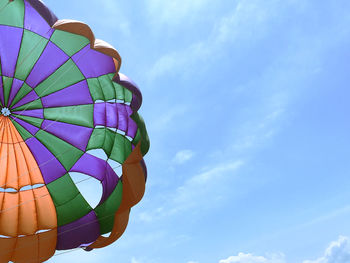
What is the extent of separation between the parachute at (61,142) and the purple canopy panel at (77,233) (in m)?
0.02

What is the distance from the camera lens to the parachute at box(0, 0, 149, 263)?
326 inches

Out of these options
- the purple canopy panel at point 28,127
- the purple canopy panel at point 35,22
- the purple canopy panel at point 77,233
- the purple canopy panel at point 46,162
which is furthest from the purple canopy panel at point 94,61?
the purple canopy panel at point 77,233

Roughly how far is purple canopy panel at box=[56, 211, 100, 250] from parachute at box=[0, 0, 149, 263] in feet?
0.07

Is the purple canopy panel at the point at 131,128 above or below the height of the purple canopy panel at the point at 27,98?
below

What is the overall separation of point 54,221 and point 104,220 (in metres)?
1.07

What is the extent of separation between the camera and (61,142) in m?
9.12

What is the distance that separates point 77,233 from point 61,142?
81.4 inches

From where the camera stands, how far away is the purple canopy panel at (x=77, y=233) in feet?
28.3

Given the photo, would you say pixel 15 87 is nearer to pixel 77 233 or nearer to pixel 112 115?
pixel 112 115

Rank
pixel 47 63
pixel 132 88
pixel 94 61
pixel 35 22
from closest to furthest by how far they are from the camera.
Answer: pixel 35 22, pixel 132 88, pixel 94 61, pixel 47 63

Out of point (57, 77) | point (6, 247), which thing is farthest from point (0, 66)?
point (6, 247)

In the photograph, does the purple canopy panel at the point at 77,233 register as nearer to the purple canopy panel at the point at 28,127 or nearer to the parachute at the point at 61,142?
the parachute at the point at 61,142

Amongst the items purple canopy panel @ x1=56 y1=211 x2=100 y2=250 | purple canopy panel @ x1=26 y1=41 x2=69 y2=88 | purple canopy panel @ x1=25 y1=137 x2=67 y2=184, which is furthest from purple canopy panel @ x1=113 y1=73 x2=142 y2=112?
purple canopy panel @ x1=56 y1=211 x2=100 y2=250

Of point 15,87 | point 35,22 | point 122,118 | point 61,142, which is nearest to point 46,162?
point 61,142
